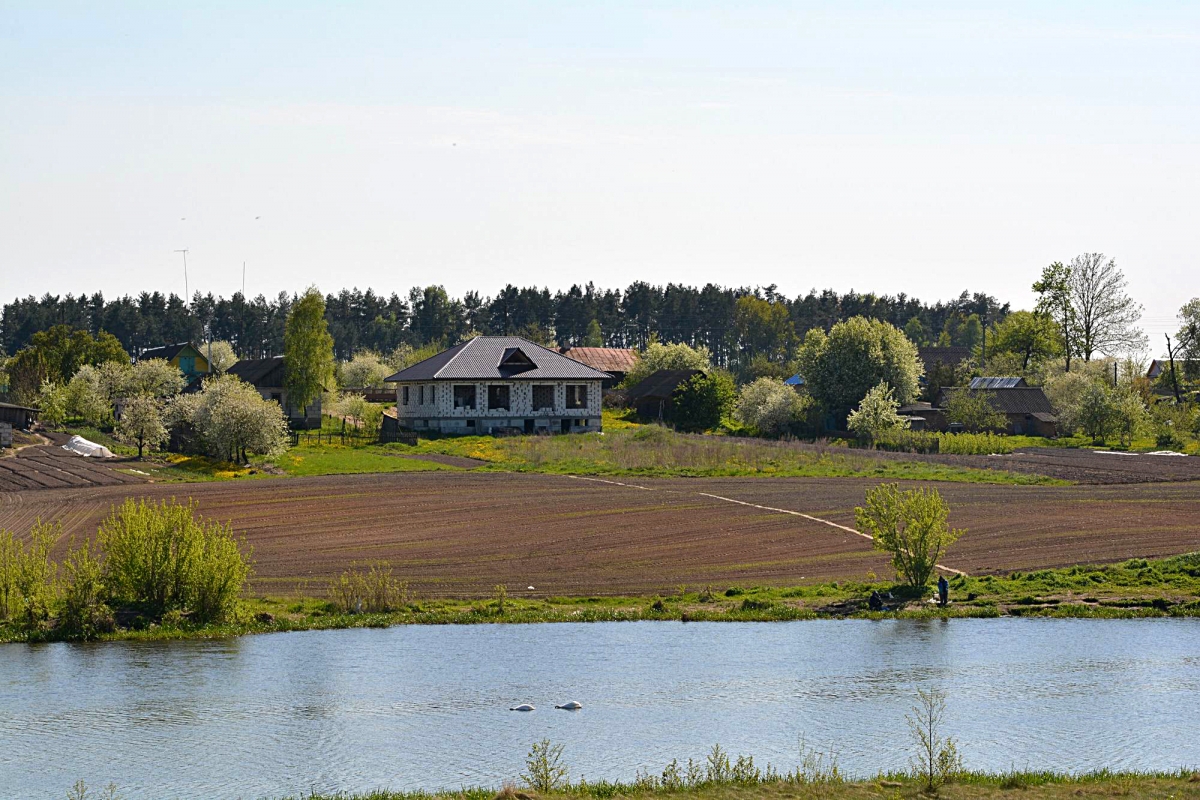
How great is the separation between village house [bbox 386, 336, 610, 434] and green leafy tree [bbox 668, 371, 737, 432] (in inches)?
354

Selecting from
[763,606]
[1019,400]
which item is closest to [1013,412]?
[1019,400]

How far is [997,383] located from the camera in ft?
381

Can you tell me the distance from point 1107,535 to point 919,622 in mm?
16381

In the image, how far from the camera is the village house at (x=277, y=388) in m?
95.7

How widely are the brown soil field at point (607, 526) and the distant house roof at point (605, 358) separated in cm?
8805

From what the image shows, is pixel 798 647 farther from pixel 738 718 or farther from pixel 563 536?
pixel 563 536

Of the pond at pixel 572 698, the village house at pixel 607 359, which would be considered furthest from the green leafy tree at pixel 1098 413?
the pond at pixel 572 698

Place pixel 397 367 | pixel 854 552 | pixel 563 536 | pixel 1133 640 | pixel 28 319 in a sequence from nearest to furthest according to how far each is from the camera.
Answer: pixel 1133 640, pixel 854 552, pixel 563 536, pixel 397 367, pixel 28 319

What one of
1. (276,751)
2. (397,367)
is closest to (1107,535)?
(276,751)

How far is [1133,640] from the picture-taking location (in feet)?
106

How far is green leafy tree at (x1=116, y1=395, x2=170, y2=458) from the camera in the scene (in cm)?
7175

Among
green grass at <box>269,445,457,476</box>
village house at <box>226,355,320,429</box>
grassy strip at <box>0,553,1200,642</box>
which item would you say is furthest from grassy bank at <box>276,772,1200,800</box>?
village house at <box>226,355,320,429</box>

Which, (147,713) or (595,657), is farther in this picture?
(595,657)

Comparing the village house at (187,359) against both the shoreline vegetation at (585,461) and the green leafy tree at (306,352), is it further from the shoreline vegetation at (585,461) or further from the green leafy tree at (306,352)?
the shoreline vegetation at (585,461)
